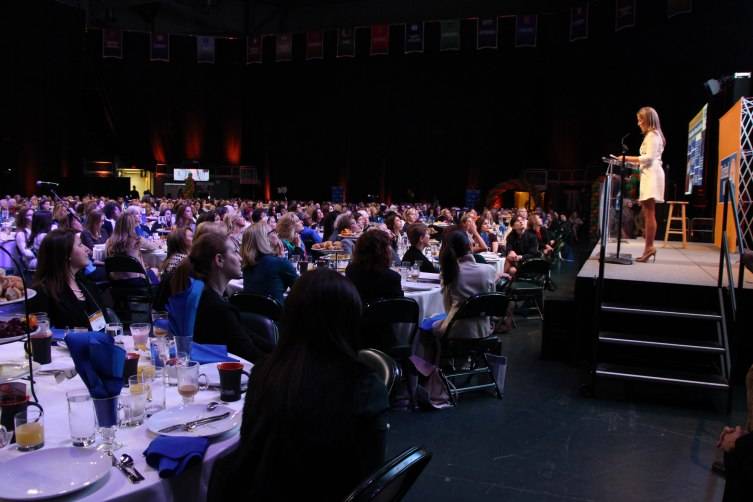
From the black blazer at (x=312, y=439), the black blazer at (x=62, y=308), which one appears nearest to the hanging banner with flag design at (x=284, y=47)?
the black blazer at (x=62, y=308)

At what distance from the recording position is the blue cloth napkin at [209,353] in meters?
2.61

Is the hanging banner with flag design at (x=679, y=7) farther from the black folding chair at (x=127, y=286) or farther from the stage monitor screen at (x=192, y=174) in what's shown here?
the stage monitor screen at (x=192, y=174)

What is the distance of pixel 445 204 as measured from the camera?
80.5ft

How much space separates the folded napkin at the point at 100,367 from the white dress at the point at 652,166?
5480 millimetres

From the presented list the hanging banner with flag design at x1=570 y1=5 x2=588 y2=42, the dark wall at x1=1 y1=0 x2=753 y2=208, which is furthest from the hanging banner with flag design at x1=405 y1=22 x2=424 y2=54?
the hanging banner with flag design at x1=570 y1=5 x2=588 y2=42

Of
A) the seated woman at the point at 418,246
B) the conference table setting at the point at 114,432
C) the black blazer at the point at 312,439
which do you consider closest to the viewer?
the black blazer at the point at 312,439

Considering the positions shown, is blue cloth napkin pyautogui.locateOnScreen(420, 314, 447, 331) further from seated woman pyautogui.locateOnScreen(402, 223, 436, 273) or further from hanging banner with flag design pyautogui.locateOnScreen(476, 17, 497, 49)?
hanging banner with flag design pyautogui.locateOnScreen(476, 17, 497, 49)

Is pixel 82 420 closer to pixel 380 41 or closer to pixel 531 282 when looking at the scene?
pixel 531 282

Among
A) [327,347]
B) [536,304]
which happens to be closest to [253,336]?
[327,347]

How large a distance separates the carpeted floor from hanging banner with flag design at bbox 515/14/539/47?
16230mm

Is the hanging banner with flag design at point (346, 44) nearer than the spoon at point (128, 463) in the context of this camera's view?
No

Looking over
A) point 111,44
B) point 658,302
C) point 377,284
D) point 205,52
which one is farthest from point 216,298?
point 111,44

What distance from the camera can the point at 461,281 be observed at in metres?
4.66

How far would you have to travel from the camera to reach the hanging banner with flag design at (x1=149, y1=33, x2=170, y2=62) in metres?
23.5
